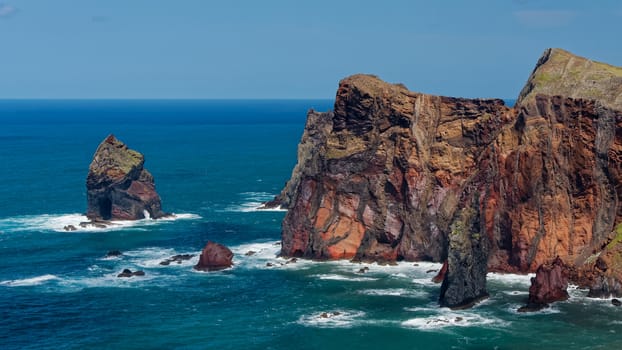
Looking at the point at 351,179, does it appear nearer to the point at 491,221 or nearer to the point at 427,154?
the point at 427,154

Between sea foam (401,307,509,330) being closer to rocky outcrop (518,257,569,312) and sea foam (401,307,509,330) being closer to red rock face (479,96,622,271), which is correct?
rocky outcrop (518,257,569,312)

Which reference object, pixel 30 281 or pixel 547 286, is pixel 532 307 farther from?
pixel 30 281

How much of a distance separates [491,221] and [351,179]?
25.9m

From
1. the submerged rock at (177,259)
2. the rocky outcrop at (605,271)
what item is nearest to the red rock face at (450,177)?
the rocky outcrop at (605,271)

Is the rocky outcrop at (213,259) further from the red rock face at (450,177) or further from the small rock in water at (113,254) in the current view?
the small rock in water at (113,254)

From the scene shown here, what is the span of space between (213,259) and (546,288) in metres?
54.6

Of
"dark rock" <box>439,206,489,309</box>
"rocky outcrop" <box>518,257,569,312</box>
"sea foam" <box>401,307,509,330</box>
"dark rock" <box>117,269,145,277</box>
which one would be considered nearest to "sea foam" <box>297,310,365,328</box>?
"sea foam" <box>401,307,509,330</box>

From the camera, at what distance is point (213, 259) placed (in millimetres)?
164875

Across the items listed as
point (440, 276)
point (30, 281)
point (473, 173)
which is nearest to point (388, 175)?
point (473, 173)

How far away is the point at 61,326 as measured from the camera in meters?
132

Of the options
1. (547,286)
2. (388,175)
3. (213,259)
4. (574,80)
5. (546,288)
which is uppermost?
(574,80)

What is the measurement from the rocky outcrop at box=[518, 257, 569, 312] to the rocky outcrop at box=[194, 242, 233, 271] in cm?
5111

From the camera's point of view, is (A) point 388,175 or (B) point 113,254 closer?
(A) point 388,175

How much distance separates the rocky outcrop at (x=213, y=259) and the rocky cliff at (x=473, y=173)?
12.8 m
